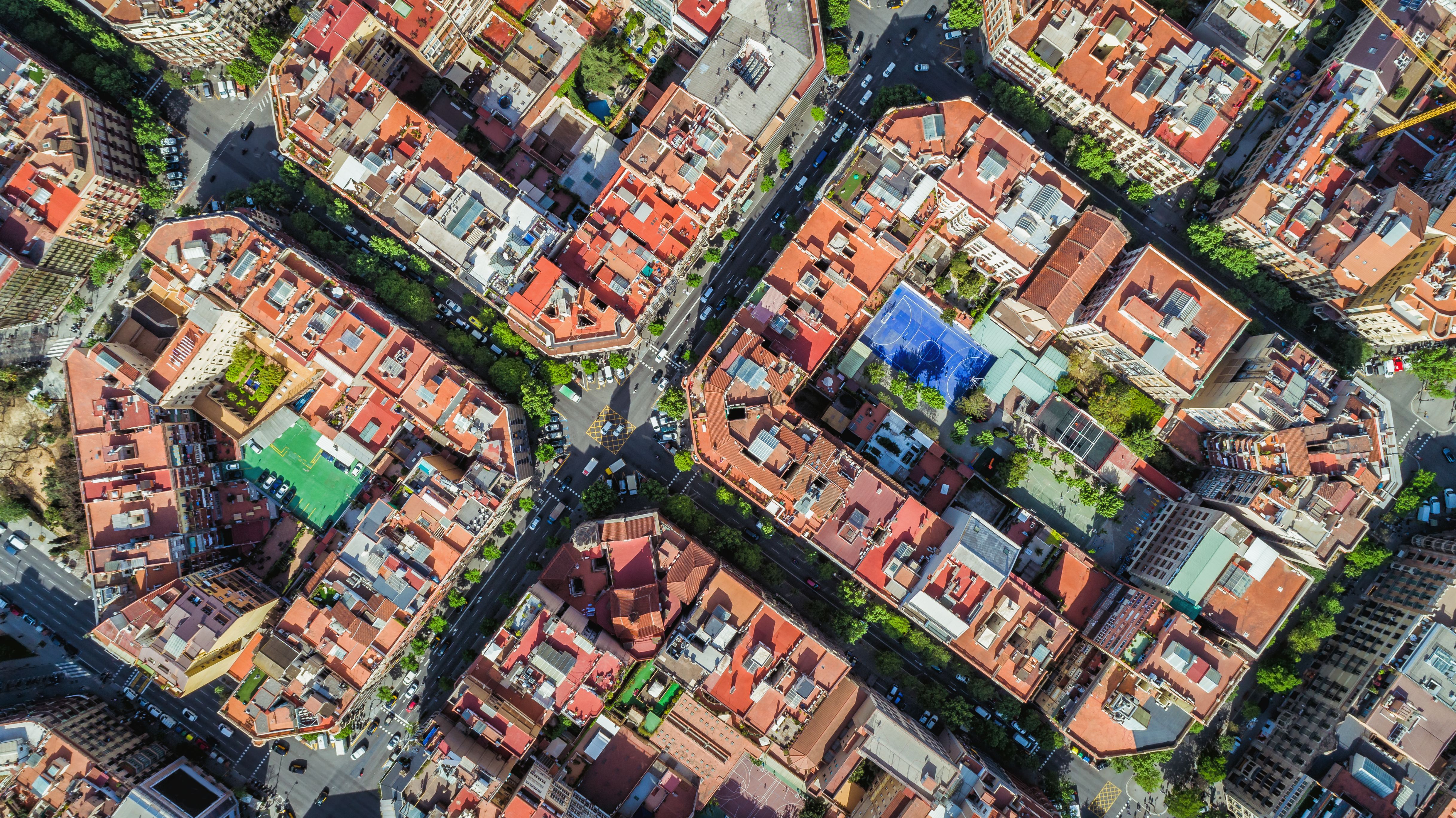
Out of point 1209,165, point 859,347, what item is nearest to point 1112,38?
point 1209,165

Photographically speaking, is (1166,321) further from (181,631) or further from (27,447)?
(27,447)

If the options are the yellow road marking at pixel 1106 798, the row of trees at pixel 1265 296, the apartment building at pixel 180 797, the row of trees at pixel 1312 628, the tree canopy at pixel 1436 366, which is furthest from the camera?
the yellow road marking at pixel 1106 798

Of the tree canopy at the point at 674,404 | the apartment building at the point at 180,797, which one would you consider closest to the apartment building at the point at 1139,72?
the tree canopy at the point at 674,404

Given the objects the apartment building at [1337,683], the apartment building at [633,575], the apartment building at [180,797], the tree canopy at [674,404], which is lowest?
the apartment building at [180,797]

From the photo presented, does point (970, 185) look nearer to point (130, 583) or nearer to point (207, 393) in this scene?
point (207, 393)

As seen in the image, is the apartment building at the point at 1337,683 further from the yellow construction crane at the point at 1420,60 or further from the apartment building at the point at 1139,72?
the apartment building at the point at 1139,72

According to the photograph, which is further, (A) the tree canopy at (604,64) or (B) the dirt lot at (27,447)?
(B) the dirt lot at (27,447)
